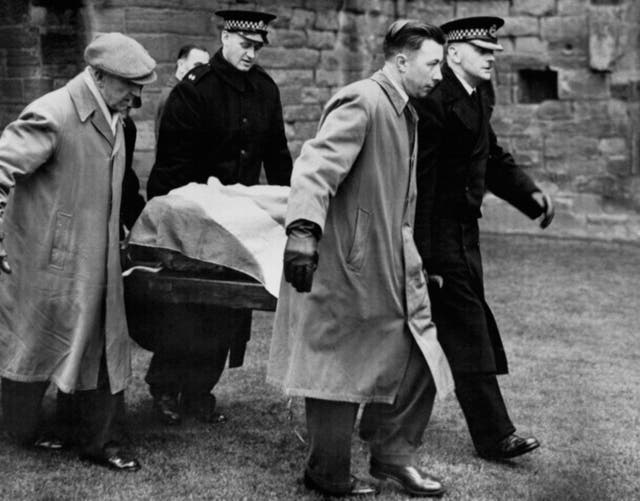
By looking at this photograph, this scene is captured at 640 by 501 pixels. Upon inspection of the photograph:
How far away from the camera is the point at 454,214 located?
472 centimetres

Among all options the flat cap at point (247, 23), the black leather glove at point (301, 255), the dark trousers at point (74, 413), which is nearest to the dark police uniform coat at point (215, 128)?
the flat cap at point (247, 23)

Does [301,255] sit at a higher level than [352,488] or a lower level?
higher

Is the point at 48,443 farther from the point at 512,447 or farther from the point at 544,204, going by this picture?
the point at 544,204

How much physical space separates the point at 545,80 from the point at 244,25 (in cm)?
739

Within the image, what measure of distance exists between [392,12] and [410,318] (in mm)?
8372

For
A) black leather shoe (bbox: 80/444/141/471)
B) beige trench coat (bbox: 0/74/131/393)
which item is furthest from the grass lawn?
beige trench coat (bbox: 0/74/131/393)

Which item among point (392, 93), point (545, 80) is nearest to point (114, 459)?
point (392, 93)

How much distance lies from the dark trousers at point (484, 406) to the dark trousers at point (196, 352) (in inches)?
45.1

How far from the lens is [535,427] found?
5461 millimetres

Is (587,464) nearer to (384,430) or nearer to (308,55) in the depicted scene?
(384,430)

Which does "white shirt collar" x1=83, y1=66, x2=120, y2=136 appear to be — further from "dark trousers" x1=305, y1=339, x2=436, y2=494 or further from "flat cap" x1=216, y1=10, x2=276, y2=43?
"dark trousers" x1=305, y1=339, x2=436, y2=494

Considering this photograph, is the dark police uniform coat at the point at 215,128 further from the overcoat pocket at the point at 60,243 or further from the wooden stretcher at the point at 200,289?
the overcoat pocket at the point at 60,243

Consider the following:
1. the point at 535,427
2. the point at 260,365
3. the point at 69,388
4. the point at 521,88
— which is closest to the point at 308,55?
the point at 521,88

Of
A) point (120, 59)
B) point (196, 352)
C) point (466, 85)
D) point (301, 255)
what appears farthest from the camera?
point (196, 352)
